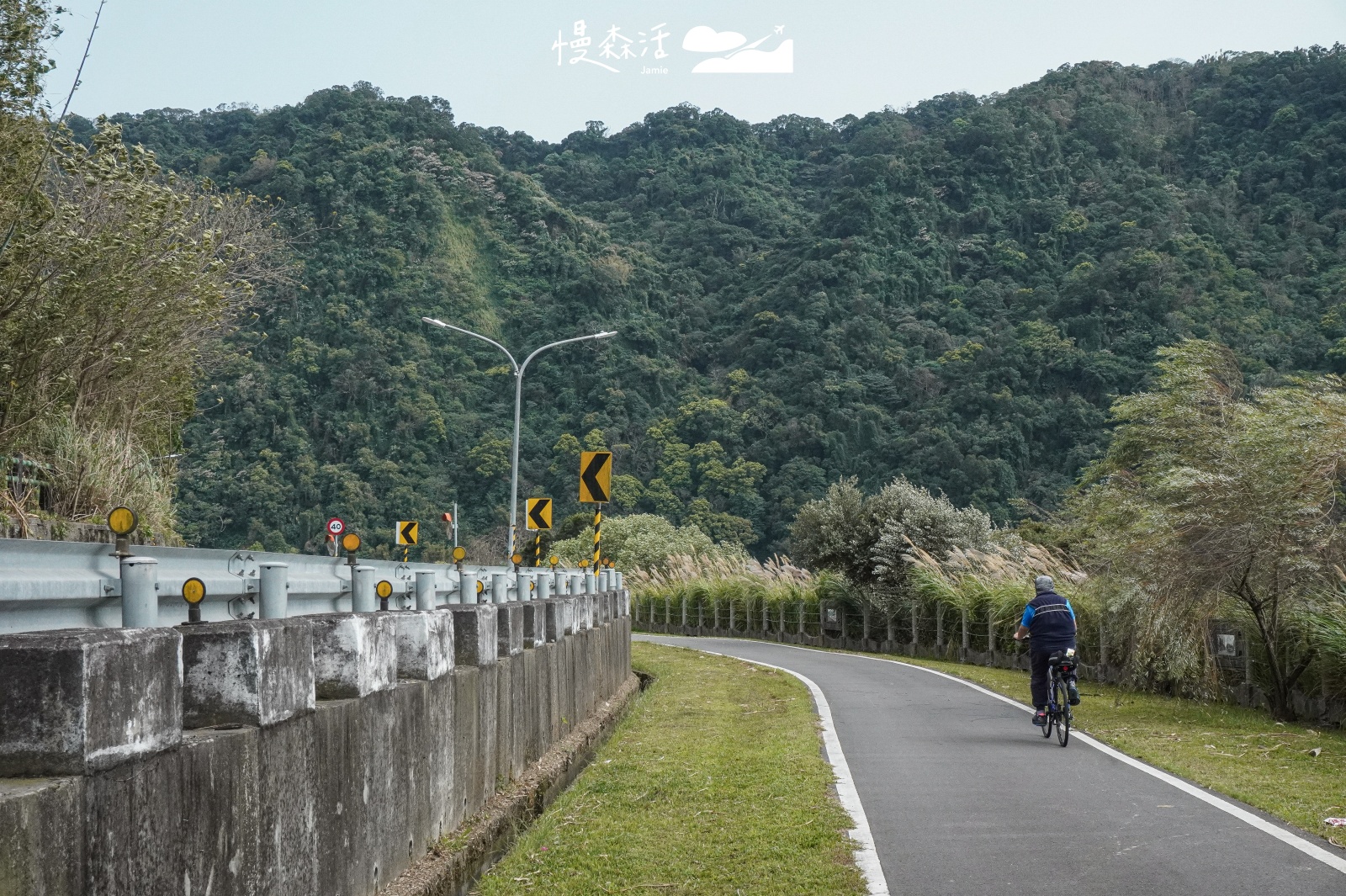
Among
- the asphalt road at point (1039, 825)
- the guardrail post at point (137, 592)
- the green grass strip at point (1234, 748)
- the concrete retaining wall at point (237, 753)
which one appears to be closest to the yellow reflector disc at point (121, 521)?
the guardrail post at point (137, 592)

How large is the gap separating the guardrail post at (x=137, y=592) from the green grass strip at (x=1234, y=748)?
24.0 feet

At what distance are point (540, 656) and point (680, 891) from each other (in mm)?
5443

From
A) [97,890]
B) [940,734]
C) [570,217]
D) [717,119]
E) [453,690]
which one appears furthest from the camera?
[717,119]

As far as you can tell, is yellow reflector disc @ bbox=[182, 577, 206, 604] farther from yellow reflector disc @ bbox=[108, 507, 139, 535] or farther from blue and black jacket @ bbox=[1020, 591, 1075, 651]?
blue and black jacket @ bbox=[1020, 591, 1075, 651]

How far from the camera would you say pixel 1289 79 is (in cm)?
8694

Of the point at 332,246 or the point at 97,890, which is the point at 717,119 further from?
the point at 97,890

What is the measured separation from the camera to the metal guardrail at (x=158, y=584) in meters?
4.63

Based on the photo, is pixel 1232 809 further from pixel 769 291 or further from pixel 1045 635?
pixel 769 291

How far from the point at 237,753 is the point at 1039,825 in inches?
237

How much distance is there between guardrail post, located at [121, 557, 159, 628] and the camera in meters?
4.68

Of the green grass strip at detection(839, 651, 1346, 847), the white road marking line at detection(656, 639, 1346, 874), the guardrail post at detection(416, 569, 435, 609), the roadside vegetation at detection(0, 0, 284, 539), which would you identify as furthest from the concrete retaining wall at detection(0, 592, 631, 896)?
the green grass strip at detection(839, 651, 1346, 847)

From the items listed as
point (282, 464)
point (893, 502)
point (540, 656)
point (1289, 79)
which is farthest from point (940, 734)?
point (1289, 79)

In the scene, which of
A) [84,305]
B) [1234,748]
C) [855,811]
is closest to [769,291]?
[1234,748]

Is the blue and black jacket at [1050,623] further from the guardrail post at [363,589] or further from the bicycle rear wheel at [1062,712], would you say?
the guardrail post at [363,589]
